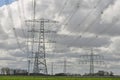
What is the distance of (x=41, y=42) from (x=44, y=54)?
4.48m

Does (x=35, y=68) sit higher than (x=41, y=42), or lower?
lower

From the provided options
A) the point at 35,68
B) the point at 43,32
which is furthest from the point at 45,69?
the point at 43,32

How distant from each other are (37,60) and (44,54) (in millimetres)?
3020

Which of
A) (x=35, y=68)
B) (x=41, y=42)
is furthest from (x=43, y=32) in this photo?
(x=35, y=68)

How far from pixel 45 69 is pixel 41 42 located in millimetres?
9106

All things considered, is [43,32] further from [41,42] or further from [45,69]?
[45,69]

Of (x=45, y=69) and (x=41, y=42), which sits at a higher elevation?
(x=41, y=42)

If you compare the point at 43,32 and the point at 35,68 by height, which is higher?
the point at 43,32

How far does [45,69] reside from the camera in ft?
420

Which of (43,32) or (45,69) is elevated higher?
(43,32)

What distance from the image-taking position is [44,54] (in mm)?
125875

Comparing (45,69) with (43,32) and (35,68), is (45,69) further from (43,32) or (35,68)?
(43,32)

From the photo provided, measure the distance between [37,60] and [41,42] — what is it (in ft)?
20.7

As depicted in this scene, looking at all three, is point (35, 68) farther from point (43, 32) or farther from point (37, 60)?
point (43, 32)
